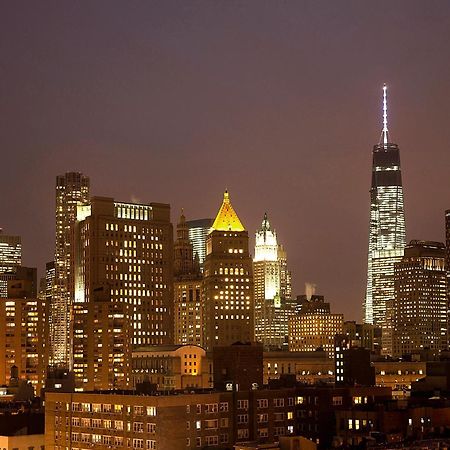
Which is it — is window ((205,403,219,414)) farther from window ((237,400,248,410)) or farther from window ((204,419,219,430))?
window ((237,400,248,410))

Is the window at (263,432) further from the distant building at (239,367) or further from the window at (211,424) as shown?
the distant building at (239,367)

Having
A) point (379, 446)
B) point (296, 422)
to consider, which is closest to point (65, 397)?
point (296, 422)

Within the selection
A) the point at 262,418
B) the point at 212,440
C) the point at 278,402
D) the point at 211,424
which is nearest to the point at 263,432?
the point at 262,418

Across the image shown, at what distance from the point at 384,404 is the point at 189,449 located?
36.4 m

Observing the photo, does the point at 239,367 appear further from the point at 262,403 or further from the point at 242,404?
the point at 242,404

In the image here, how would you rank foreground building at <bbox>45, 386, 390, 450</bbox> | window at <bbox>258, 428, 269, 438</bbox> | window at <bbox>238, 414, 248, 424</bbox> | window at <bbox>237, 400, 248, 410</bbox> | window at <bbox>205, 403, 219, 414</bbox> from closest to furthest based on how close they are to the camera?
1. foreground building at <bbox>45, 386, 390, 450</bbox>
2. window at <bbox>205, 403, 219, 414</bbox>
3. window at <bbox>238, 414, 248, 424</bbox>
4. window at <bbox>237, 400, 248, 410</bbox>
5. window at <bbox>258, 428, 269, 438</bbox>

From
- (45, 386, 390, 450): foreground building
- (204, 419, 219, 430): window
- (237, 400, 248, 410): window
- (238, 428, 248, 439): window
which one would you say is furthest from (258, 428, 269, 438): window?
(204, 419, 219, 430): window

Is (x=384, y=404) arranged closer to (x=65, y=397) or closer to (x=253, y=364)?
(x=253, y=364)

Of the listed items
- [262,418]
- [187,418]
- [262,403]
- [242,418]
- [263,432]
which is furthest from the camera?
[262,403]

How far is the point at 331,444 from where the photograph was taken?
155 meters

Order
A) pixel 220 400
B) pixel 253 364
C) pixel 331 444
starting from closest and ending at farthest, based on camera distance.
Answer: pixel 220 400
pixel 331 444
pixel 253 364

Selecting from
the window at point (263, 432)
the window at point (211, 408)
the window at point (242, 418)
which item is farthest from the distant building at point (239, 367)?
the window at point (211, 408)

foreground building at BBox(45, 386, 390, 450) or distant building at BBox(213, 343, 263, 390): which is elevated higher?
distant building at BBox(213, 343, 263, 390)

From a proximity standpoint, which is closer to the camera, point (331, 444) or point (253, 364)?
point (331, 444)
